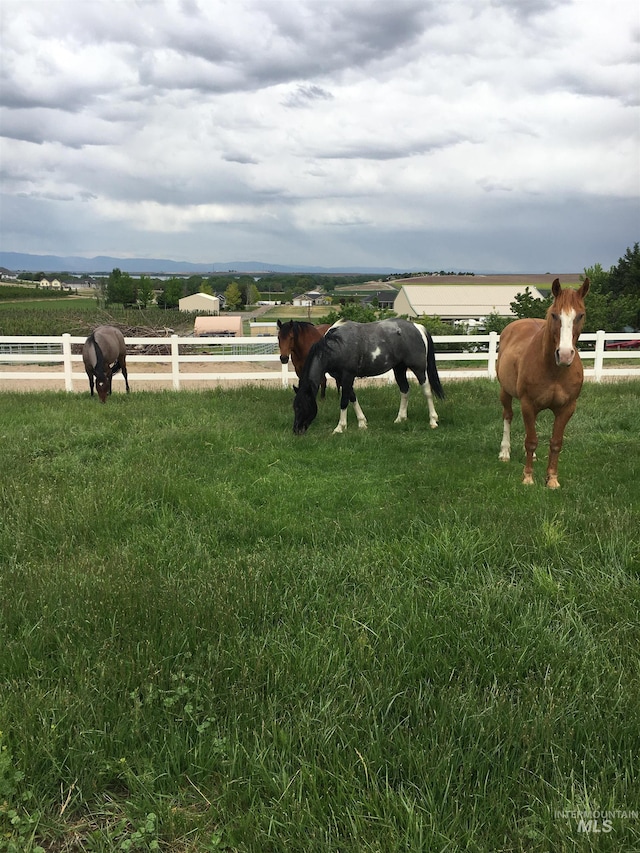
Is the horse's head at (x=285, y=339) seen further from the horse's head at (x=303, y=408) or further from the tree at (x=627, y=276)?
the tree at (x=627, y=276)

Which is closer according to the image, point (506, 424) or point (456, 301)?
point (506, 424)

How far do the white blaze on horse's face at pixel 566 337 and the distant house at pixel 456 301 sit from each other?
7843 centimetres

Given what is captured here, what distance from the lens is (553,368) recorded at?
5301 mm

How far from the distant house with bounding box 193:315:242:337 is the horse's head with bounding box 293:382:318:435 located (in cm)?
5216

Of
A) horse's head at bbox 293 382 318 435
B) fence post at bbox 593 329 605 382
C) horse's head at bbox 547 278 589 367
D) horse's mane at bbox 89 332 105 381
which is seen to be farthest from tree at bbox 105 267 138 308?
horse's head at bbox 547 278 589 367

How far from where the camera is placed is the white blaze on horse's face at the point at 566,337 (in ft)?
15.4

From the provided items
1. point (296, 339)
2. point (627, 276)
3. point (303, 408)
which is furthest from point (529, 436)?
point (627, 276)

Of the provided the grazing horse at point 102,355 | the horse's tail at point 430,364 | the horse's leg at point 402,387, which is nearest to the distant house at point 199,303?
the grazing horse at point 102,355

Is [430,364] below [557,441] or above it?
above

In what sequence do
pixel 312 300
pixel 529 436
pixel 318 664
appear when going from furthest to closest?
pixel 312 300 → pixel 529 436 → pixel 318 664

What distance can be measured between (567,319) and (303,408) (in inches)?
154

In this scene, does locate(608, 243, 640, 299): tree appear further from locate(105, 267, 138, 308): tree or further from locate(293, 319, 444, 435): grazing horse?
locate(105, 267, 138, 308): tree

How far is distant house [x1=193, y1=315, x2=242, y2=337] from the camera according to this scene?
6009 cm

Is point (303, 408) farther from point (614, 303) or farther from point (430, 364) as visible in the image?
point (614, 303)
